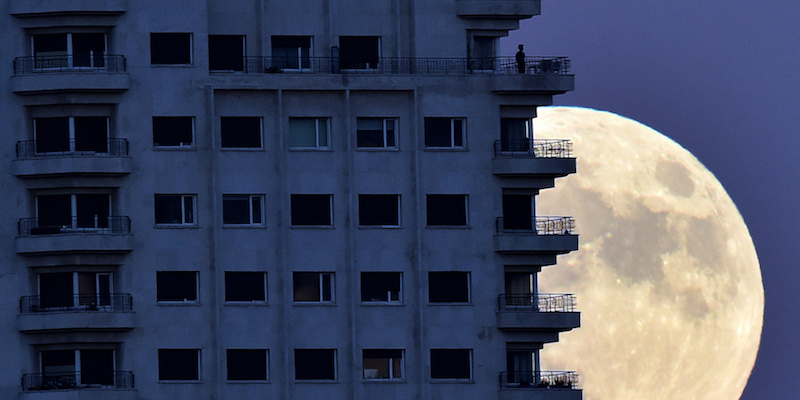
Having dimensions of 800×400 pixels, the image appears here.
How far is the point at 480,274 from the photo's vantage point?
135125mm

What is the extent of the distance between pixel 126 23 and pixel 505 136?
21.7 metres

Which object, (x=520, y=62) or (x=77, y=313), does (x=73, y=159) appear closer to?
(x=77, y=313)

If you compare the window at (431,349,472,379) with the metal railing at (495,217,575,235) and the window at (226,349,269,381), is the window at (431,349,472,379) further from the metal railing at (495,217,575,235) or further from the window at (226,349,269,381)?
the window at (226,349,269,381)

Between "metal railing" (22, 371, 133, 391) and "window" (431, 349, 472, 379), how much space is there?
16.4m

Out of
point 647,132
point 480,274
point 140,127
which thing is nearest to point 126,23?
point 140,127

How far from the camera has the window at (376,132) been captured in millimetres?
135375

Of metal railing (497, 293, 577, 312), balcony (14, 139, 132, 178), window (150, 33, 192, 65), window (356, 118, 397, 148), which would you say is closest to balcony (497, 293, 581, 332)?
metal railing (497, 293, 577, 312)

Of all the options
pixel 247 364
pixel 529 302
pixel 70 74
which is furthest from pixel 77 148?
pixel 529 302

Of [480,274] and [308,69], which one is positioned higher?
[308,69]

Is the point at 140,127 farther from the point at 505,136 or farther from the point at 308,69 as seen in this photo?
the point at 505,136

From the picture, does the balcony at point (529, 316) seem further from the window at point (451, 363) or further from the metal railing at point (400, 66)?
the metal railing at point (400, 66)

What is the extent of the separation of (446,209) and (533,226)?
5.08 meters

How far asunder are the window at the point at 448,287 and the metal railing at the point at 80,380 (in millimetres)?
16957

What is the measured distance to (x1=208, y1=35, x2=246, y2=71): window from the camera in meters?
136
